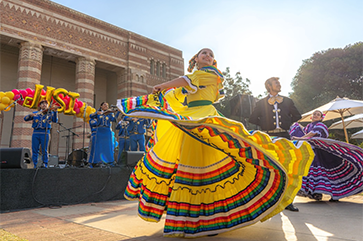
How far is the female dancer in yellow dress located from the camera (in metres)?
1.91

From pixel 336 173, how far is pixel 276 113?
1.85 metres

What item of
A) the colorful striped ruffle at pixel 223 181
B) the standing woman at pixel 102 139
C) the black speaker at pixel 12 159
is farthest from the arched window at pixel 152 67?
the colorful striped ruffle at pixel 223 181

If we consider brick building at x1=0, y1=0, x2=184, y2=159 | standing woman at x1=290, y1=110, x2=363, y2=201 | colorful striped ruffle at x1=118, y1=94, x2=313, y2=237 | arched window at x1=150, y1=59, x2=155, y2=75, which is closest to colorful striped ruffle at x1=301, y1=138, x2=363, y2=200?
standing woman at x1=290, y1=110, x2=363, y2=201

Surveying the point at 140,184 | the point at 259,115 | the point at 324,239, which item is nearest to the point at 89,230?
the point at 140,184

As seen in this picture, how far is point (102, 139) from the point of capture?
7.27m

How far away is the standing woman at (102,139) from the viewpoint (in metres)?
7.16

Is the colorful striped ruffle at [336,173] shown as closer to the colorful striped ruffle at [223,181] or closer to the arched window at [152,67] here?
the colorful striped ruffle at [223,181]

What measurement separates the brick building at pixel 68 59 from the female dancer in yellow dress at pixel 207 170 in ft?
30.4

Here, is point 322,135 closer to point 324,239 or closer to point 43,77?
point 324,239

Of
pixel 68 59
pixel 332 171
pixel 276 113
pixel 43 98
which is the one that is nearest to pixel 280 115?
pixel 276 113

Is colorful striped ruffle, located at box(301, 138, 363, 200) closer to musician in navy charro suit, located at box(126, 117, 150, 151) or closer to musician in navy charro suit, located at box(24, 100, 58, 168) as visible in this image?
musician in navy charro suit, located at box(126, 117, 150, 151)

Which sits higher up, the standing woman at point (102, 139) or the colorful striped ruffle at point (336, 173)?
the standing woman at point (102, 139)

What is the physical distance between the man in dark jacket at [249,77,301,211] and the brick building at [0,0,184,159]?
9038 mm

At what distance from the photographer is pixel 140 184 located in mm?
2521
